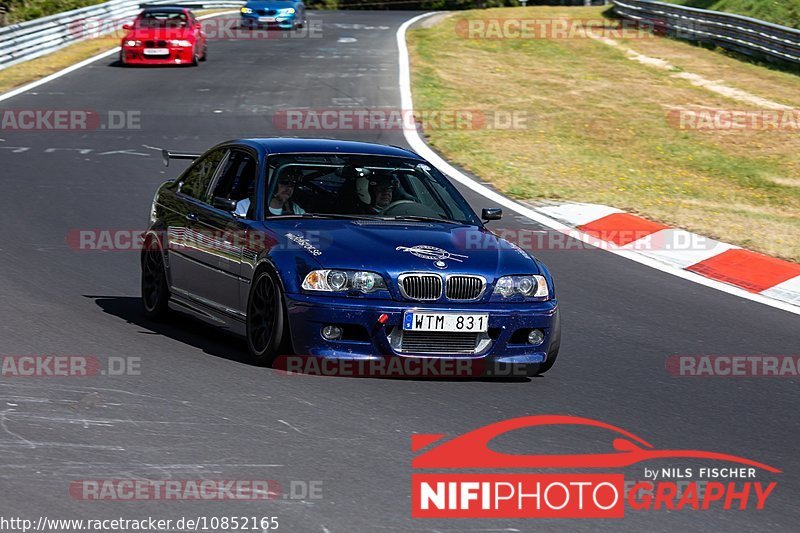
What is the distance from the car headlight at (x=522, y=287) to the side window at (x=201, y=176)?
8.13ft

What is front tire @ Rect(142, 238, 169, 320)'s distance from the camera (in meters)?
9.99

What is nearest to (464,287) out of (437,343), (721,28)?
(437,343)

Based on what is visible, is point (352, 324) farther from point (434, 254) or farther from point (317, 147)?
point (317, 147)

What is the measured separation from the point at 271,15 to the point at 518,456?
3503cm

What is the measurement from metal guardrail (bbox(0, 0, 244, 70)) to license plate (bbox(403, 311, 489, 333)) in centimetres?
2349

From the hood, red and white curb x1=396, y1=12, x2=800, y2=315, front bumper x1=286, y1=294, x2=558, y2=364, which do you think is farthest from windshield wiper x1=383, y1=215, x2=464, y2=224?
red and white curb x1=396, y1=12, x2=800, y2=315

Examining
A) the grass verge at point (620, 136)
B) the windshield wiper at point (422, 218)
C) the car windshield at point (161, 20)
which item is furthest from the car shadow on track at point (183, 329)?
the car windshield at point (161, 20)

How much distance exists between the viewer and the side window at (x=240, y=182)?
9.17 meters

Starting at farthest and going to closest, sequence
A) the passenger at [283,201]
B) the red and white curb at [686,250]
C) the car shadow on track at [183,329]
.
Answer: the red and white curb at [686,250]
the passenger at [283,201]
the car shadow on track at [183,329]

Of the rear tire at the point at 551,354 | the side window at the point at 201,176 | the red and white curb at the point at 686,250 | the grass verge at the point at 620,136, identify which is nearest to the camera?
the rear tire at the point at 551,354

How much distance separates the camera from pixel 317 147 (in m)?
9.59

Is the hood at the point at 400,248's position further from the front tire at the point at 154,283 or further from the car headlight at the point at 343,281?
the front tire at the point at 154,283

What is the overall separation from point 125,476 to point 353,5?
5938 centimetres

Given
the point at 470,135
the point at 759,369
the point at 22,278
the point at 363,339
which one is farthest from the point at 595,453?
the point at 470,135
